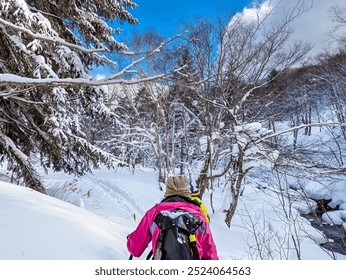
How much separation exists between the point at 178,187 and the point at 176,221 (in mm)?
372

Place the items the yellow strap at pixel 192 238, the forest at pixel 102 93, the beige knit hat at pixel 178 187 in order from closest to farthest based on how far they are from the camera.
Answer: the yellow strap at pixel 192 238 < the beige knit hat at pixel 178 187 < the forest at pixel 102 93

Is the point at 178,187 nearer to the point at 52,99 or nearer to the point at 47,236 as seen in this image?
the point at 47,236

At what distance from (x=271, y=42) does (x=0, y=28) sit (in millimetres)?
6793

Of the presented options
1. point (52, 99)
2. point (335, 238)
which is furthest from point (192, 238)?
point (335, 238)

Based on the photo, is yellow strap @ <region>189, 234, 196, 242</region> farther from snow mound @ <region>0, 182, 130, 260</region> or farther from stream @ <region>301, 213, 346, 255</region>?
stream @ <region>301, 213, 346, 255</region>

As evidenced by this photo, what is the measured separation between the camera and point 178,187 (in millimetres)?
2031

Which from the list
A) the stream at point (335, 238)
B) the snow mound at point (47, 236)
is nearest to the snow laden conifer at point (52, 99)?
the snow mound at point (47, 236)

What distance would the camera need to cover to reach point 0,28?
380cm

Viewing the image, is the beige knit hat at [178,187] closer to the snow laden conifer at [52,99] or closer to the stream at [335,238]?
the stream at [335,238]

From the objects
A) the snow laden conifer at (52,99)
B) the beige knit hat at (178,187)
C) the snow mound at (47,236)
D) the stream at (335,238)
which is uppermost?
the snow laden conifer at (52,99)

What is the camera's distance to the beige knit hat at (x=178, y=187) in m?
2.02

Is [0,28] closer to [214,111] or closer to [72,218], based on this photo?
[72,218]

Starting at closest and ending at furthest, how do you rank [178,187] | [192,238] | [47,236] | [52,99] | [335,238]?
1. [192,238]
2. [47,236]
3. [178,187]
4. [52,99]
5. [335,238]

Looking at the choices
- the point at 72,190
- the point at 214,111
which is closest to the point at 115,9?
the point at 214,111
